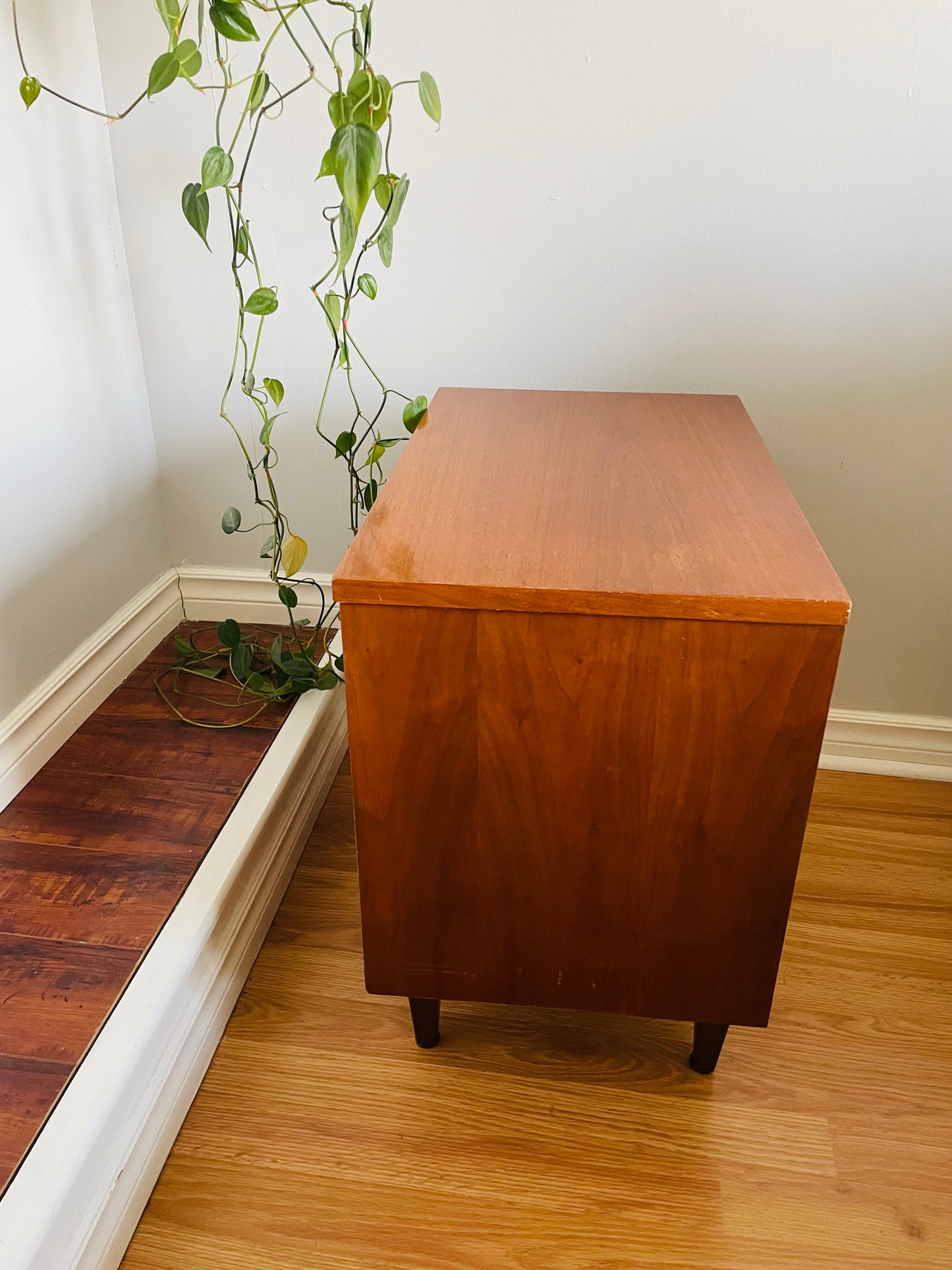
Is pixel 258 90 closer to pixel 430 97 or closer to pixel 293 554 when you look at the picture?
pixel 430 97

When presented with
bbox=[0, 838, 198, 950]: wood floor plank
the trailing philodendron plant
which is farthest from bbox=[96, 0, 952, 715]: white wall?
bbox=[0, 838, 198, 950]: wood floor plank

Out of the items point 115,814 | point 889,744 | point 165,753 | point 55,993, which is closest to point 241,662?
point 165,753

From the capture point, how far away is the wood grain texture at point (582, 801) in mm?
794

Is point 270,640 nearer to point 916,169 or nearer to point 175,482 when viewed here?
point 175,482

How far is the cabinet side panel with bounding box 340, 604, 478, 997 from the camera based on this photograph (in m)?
0.81

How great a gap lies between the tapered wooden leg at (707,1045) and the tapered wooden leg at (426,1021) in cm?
29

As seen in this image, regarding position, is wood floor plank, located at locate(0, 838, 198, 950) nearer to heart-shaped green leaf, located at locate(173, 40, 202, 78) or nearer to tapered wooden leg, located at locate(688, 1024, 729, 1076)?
tapered wooden leg, located at locate(688, 1024, 729, 1076)

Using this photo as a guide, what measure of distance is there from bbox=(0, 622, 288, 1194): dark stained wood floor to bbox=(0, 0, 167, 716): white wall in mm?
140

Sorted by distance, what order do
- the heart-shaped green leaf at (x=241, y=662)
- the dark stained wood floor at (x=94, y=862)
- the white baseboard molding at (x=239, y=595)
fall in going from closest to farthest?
the dark stained wood floor at (x=94, y=862)
the heart-shaped green leaf at (x=241, y=662)
the white baseboard molding at (x=239, y=595)

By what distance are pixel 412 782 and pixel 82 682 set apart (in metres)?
0.71

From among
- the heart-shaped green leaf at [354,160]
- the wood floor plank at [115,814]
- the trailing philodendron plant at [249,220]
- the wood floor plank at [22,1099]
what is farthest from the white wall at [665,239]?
the wood floor plank at [22,1099]

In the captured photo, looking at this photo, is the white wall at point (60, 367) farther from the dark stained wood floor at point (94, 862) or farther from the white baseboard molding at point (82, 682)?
the dark stained wood floor at point (94, 862)

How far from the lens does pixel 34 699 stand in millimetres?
1254

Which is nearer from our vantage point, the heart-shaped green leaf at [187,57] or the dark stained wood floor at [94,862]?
the dark stained wood floor at [94,862]
